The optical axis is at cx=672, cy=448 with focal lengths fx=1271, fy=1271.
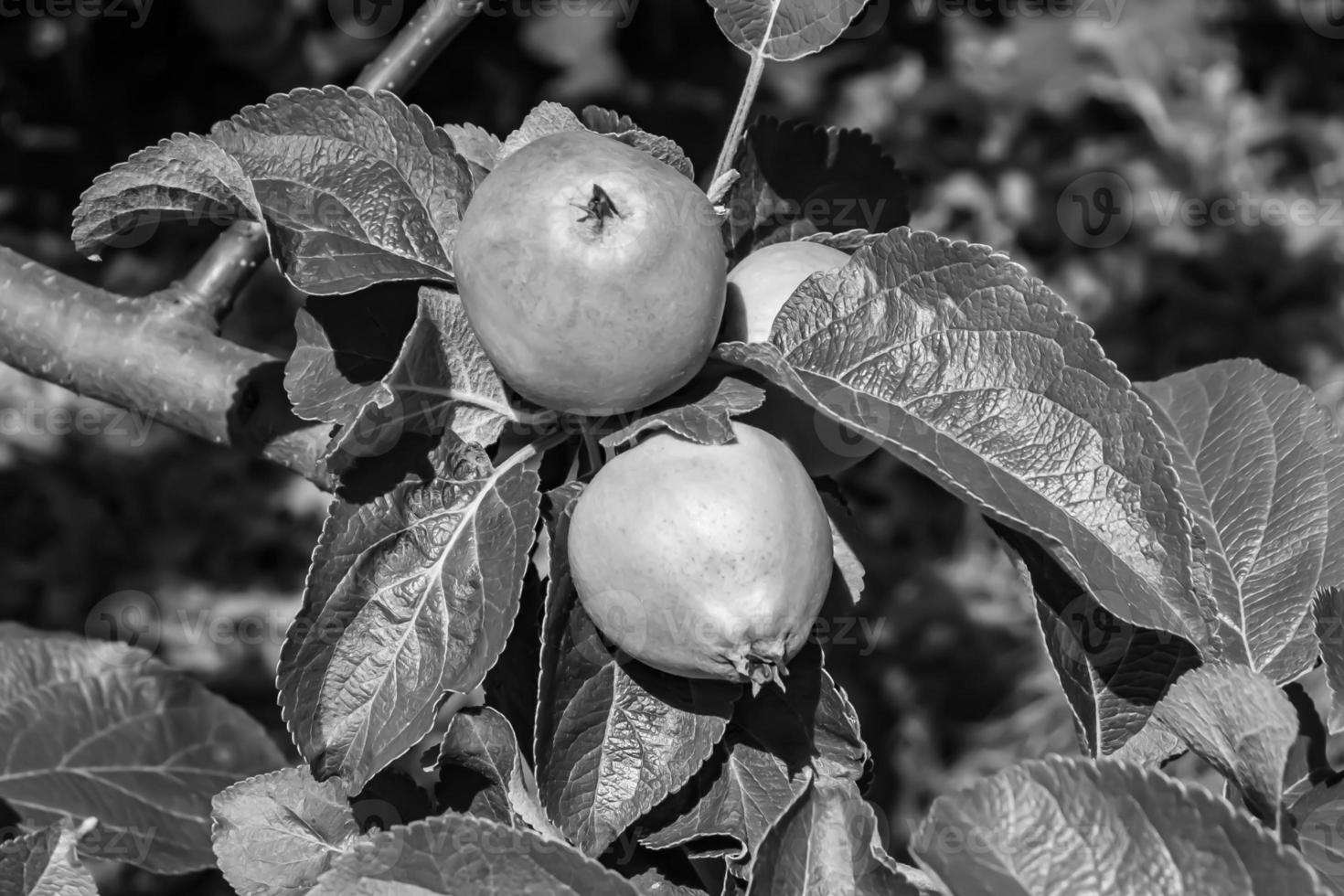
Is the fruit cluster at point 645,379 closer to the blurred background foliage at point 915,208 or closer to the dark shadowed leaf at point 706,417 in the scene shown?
the dark shadowed leaf at point 706,417

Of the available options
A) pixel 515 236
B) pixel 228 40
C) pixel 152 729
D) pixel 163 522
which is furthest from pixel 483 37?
pixel 515 236

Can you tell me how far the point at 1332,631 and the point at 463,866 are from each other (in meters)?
0.57

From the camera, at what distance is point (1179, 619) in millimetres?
702

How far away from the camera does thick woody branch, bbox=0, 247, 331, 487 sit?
1081 millimetres

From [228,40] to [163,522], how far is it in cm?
101

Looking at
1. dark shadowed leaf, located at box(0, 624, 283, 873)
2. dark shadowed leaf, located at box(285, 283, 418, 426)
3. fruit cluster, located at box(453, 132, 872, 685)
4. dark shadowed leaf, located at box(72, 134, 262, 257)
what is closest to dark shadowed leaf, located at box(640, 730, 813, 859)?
fruit cluster, located at box(453, 132, 872, 685)

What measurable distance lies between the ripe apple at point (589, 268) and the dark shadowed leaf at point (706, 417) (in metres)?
0.02

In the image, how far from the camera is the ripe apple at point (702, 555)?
73cm

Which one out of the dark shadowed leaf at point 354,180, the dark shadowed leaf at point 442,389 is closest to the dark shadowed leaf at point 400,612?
the dark shadowed leaf at point 442,389

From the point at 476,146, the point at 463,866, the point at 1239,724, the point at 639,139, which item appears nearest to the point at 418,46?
the point at 476,146

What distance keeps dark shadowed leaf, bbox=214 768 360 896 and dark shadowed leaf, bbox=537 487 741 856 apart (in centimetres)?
17

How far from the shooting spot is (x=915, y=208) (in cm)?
286

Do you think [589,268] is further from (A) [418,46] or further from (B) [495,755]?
(A) [418,46]

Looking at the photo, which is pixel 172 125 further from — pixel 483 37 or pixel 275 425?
pixel 275 425
